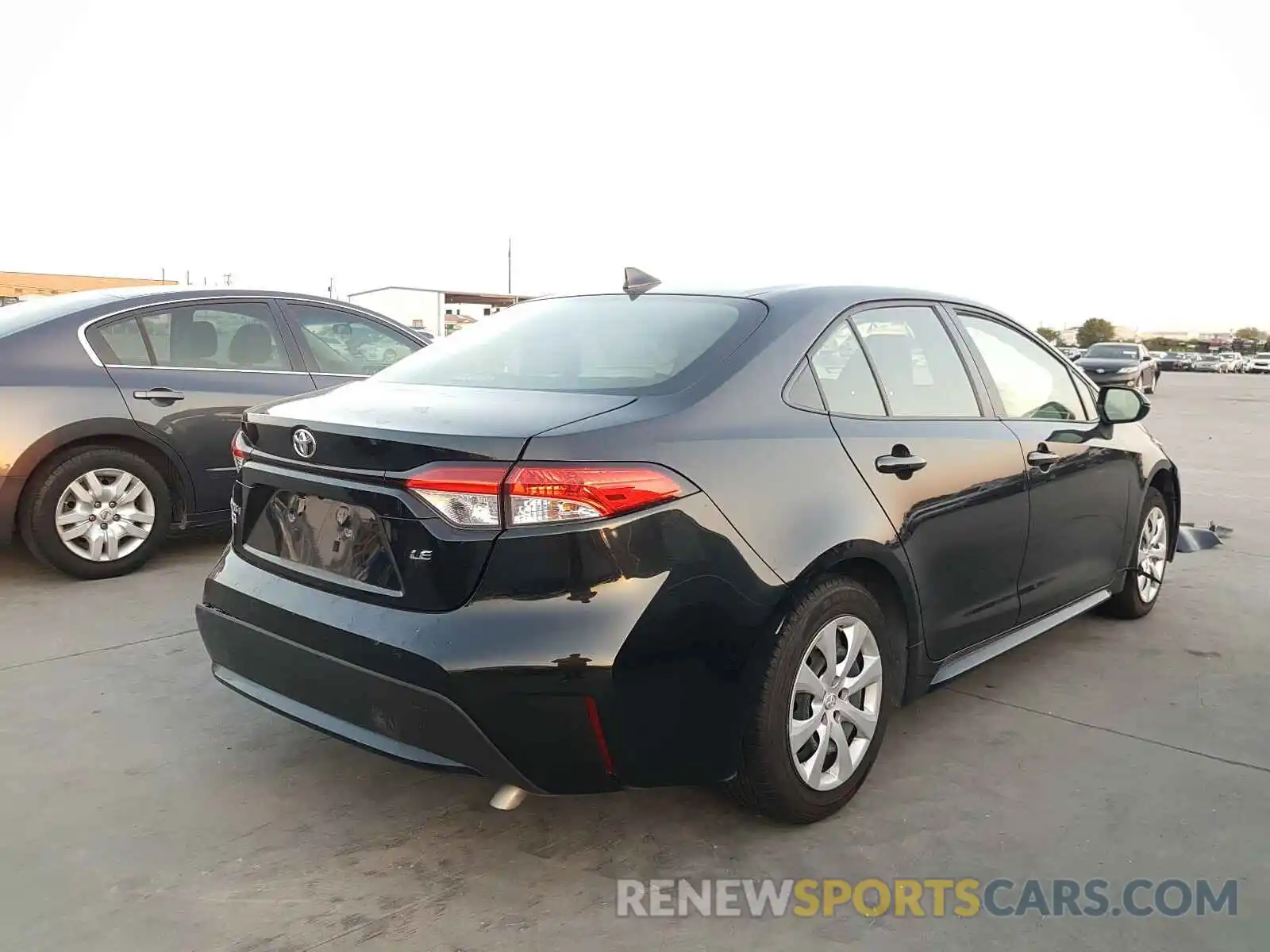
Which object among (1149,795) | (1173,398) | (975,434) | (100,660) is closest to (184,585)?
(100,660)

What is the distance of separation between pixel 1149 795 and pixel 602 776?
1.78 metres

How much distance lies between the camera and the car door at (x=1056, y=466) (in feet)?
12.6

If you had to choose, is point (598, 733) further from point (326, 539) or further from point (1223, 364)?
A: point (1223, 364)

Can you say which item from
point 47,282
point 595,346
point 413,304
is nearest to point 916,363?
point 595,346

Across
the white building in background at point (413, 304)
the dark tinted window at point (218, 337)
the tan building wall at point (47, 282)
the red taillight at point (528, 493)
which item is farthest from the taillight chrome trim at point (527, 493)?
the tan building wall at point (47, 282)

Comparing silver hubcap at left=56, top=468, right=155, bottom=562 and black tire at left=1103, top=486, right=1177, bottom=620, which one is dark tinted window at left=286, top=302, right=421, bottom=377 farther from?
black tire at left=1103, top=486, right=1177, bottom=620

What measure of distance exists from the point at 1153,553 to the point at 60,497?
5.49m

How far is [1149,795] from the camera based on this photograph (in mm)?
3137

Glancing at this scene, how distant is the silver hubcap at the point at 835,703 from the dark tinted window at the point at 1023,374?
132 cm

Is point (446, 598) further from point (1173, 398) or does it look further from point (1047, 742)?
point (1173, 398)

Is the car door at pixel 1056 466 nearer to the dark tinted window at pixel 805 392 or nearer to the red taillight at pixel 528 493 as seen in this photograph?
the dark tinted window at pixel 805 392

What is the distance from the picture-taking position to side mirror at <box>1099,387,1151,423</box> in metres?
4.36

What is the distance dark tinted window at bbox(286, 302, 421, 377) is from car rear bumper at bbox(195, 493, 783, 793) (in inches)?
159

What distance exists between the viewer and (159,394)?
18.4ft
